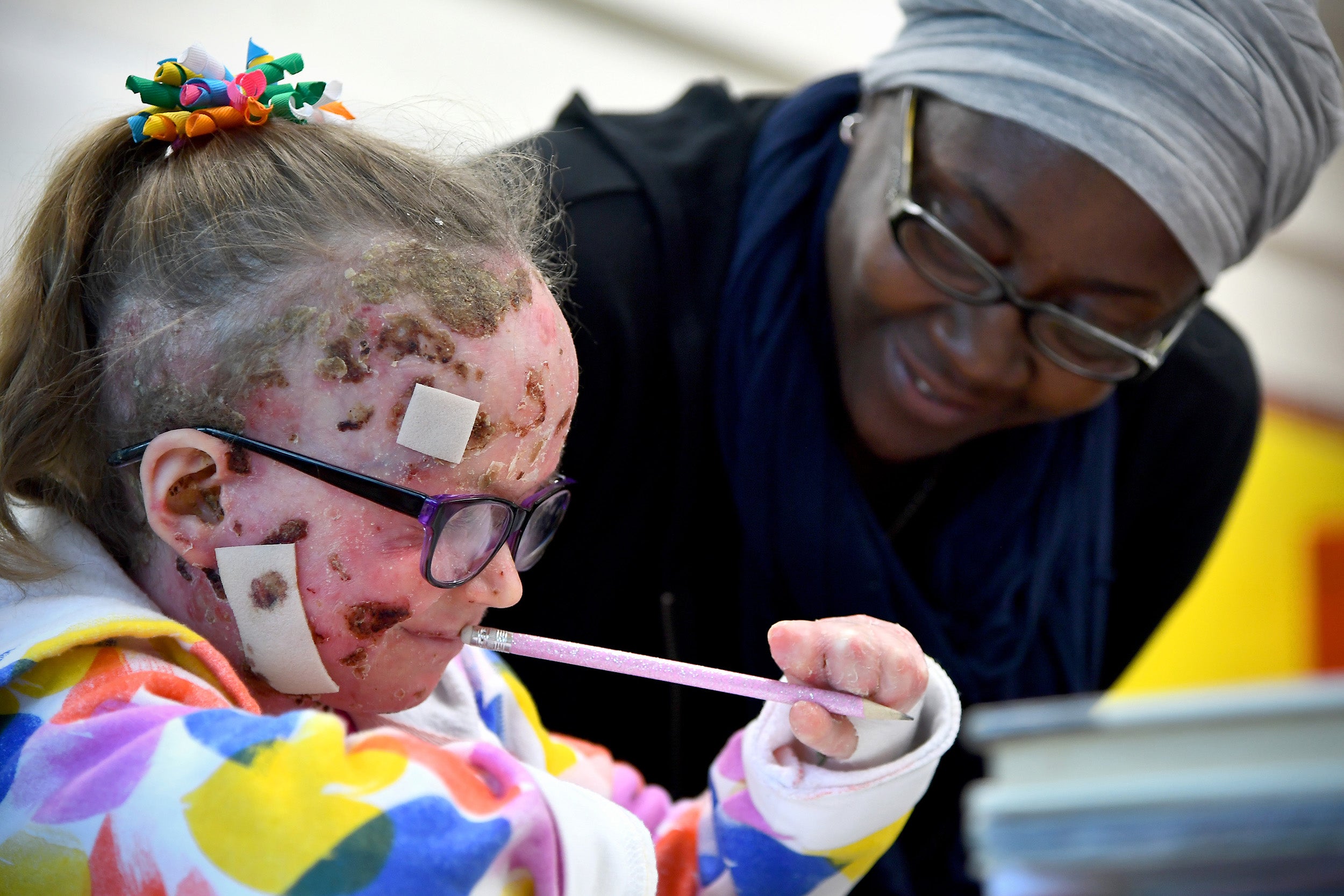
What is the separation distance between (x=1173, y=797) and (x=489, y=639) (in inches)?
21.4

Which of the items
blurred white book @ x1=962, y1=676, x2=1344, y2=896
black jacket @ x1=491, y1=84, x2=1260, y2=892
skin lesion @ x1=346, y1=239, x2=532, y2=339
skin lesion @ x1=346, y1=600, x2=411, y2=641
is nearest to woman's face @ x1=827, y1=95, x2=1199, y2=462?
black jacket @ x1=491, y1=84, x2=1260, y2=892

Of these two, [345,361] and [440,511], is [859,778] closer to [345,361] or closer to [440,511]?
[440,511]

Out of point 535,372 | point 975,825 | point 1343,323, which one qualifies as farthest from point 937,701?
point 1343,323

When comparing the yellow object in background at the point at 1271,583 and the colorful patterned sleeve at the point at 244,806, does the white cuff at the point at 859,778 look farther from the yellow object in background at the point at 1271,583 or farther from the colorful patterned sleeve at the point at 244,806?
the yellow object in background at the point at 1271,583

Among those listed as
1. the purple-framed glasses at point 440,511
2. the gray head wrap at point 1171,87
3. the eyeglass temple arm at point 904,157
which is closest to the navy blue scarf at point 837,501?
the eyeglass temple arm at point 904,157

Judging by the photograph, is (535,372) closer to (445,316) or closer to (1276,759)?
(445,316)

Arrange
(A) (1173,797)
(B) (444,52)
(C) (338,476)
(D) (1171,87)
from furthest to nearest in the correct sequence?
1. (B) (444,52)
2. (D) (1171,87)
3. (C) (338,476)
4. (A) (1173,797)

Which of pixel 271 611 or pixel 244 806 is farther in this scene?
pixel 271 611

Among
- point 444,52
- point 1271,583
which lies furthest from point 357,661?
point 1271,583

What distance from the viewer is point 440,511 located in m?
0.76

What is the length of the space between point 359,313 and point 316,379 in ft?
0.17

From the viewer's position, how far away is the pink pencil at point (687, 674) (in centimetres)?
80

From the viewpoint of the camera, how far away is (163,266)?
31.2 inches

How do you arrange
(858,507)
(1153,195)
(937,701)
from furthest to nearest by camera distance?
(858,507)
(1153,195)
(937,701)
